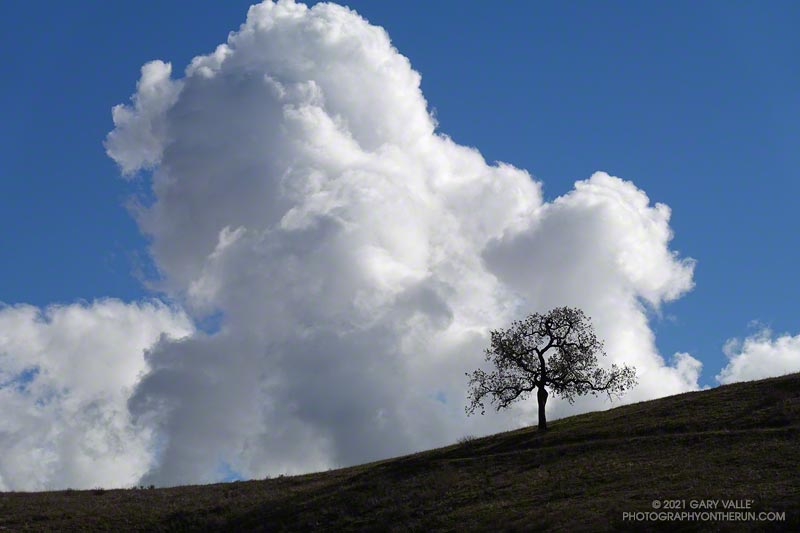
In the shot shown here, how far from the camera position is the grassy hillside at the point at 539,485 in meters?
44.0

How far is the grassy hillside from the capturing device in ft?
144

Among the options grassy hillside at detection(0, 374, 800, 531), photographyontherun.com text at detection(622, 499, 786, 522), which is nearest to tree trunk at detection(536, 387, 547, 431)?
grassy hillside at detection(0, 374, 800, 531)

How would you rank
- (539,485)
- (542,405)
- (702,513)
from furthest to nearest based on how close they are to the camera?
(542,405), (539,485), (702,513)

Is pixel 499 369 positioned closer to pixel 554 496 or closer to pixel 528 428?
pixel 528 428

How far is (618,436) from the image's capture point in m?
62.9

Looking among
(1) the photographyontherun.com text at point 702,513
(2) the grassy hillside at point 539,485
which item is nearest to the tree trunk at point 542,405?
(2) the grassy hillside at point 539,485

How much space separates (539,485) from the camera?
51875 millimetres

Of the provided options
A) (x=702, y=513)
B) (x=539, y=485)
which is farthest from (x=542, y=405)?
(x=702, y=513)

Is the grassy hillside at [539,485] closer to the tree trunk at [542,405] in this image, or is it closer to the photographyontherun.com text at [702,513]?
the photographyontherun.com text at [702,513]

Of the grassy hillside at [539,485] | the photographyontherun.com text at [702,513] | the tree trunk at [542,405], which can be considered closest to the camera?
the photographyontherun.com text at [702,513]

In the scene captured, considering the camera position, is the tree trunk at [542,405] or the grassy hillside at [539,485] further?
the tree trunk at [542,405]

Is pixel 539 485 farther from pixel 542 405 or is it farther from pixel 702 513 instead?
pixel 542 405

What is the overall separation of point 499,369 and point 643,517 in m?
36.2

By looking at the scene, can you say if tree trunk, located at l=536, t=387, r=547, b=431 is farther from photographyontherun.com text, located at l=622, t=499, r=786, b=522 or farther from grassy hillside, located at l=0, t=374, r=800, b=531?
photographyontherun.com text, located at l=622, t=499, r=786, b=522
